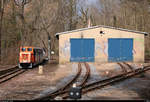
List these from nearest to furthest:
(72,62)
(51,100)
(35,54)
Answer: (51,100), (35,54), (72,62)

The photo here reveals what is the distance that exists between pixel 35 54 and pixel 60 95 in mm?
15743

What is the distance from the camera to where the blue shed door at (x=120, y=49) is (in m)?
27.6

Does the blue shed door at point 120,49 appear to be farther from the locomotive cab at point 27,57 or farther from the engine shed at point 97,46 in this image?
the locomotive cab at point 27,57

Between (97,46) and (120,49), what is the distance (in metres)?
2.95

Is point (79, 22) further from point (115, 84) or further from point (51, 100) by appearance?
point (51, 100)

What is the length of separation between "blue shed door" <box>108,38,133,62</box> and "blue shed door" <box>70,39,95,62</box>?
229 cm

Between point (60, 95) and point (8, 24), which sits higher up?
point (8, 24)

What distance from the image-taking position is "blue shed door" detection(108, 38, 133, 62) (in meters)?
27.6

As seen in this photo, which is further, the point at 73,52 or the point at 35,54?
the point at 73,52

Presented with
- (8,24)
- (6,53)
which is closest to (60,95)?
(6,53)

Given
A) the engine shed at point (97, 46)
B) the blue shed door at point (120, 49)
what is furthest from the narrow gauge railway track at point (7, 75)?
the blue shed door at point (120, 49)

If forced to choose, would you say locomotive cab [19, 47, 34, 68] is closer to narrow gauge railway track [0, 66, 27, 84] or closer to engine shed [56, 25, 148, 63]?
narrow gauge railway track [0, 66, 27, 84]

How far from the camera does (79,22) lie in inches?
2014

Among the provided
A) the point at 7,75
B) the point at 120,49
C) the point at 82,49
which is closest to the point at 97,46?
the point at 82,49
